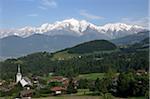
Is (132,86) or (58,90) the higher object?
(132,86)

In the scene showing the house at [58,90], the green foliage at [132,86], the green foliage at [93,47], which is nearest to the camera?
the green foliage at [132,86]

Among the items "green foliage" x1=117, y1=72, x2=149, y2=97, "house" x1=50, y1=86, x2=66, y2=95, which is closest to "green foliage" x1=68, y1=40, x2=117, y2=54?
"house" x1=50, y1=86, x2=66, y2=95

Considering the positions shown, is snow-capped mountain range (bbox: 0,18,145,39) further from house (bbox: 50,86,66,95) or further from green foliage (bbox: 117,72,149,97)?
green foliage (bbox: 117,72,149,97)

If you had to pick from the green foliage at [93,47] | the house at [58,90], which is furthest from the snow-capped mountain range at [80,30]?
the house at [58,90]

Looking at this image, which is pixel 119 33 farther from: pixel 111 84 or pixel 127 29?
pixel 111 84

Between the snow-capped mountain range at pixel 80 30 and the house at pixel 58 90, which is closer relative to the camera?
the house at pixel 58 90

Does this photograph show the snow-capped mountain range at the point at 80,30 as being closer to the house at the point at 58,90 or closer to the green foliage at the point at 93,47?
the green foliage at the point at 93,47

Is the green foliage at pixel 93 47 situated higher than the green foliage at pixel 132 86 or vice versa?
the green foliage at pixel 93 47

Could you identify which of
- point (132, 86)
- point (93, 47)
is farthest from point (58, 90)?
point (93, 47)

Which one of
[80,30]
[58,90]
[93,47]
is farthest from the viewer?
[80,30]

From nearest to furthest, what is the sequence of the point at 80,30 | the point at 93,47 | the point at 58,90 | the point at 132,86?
the point at 132,86 < the point at 58,90 < the point at 93,47 < the point at 80,30

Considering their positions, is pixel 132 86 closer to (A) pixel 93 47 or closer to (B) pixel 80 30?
(A) pixel 93 47

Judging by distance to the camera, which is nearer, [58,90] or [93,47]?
[58,90]
